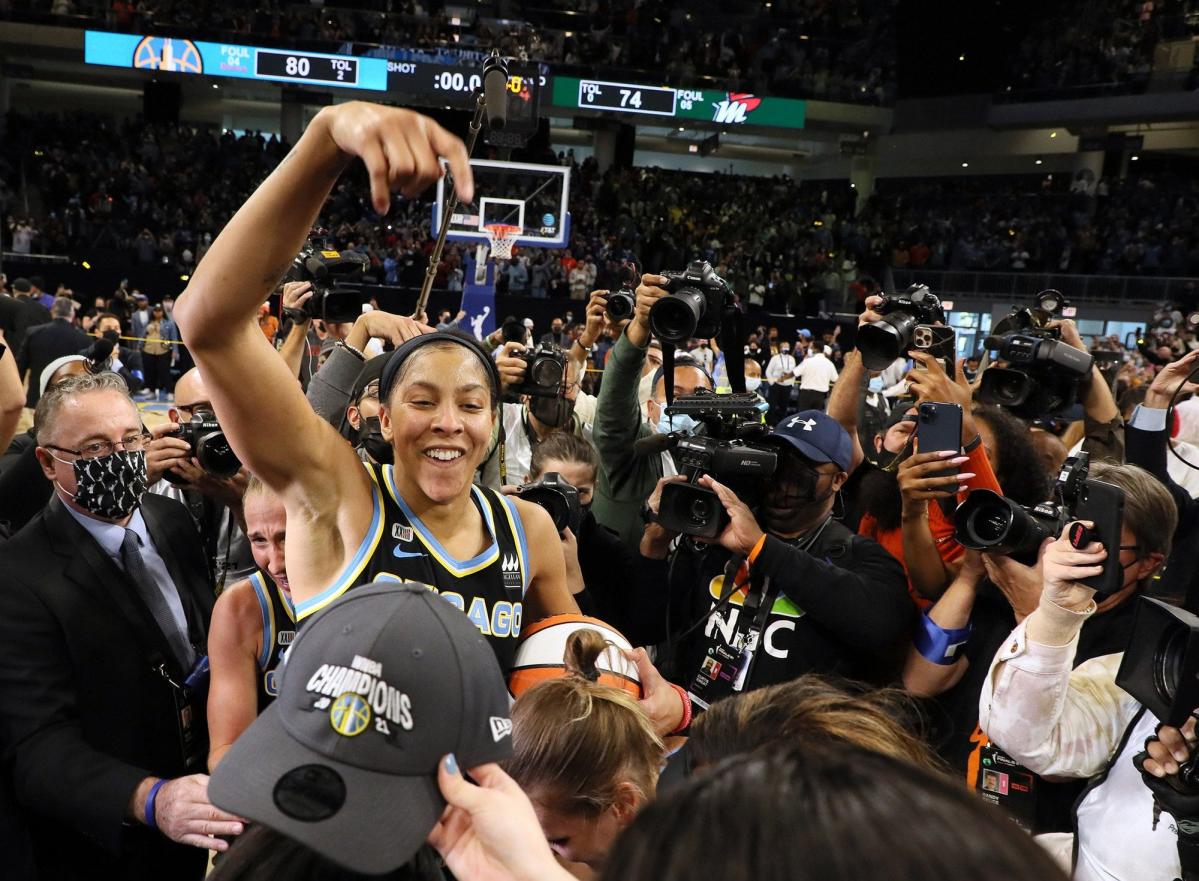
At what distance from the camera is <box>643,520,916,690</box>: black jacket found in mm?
2562

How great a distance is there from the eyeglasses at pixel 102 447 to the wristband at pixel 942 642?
6.76 feet

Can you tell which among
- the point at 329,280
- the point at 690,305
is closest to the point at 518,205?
the point at 329,280

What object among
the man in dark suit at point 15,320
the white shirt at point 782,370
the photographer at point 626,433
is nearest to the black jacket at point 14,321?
the man in dark suit at point 15,320

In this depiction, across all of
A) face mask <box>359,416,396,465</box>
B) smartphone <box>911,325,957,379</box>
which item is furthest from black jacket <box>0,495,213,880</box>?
smartphone <box>911,325,957,379</box>

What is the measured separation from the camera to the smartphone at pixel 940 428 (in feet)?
8.73

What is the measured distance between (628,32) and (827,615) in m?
25.0

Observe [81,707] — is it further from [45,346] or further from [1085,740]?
[45,346]

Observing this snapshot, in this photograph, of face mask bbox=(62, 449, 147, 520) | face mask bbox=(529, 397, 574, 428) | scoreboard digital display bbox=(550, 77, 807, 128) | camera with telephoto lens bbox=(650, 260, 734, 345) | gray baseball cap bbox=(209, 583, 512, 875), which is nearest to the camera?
gray baseball cap bbox=(209, 583, 512, 875)

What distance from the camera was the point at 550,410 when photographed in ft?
15.0

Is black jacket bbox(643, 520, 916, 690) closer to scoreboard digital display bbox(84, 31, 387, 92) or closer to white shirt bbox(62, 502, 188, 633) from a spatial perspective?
white shirt bbox(62, 502, 188, 633)

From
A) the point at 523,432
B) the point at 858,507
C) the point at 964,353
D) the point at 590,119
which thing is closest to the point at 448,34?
the point at 590,119

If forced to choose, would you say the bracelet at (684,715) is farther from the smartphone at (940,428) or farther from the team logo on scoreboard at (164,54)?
the team logo on scoreboard at (164,54)

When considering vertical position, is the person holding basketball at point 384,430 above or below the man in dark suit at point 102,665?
above

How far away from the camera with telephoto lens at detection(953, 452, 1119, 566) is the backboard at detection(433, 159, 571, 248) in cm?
1023
